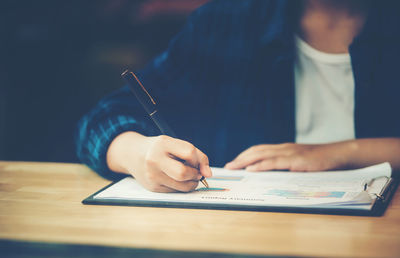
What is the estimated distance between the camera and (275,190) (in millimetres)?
602

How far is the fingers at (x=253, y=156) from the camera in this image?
0.80 m

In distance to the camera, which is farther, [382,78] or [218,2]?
[218,2]

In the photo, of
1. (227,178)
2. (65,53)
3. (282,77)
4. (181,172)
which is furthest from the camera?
(65,53)

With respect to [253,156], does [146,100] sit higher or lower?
higher

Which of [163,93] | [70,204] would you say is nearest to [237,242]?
[70,204]

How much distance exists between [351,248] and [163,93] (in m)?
0.73

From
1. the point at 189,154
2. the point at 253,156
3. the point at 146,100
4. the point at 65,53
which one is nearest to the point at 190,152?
the point at 189,154

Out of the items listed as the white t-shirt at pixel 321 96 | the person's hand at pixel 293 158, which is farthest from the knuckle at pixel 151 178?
the white t-shirt at pixel 321 96

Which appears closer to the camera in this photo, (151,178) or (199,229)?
(199,229)

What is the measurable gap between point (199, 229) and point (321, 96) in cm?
70

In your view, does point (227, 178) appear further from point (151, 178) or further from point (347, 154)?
point (347, 154)

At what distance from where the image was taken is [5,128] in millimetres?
2611

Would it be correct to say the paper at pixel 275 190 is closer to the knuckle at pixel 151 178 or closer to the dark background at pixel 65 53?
the knuckle at pixel 151 178

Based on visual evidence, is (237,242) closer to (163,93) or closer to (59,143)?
(163,93)
